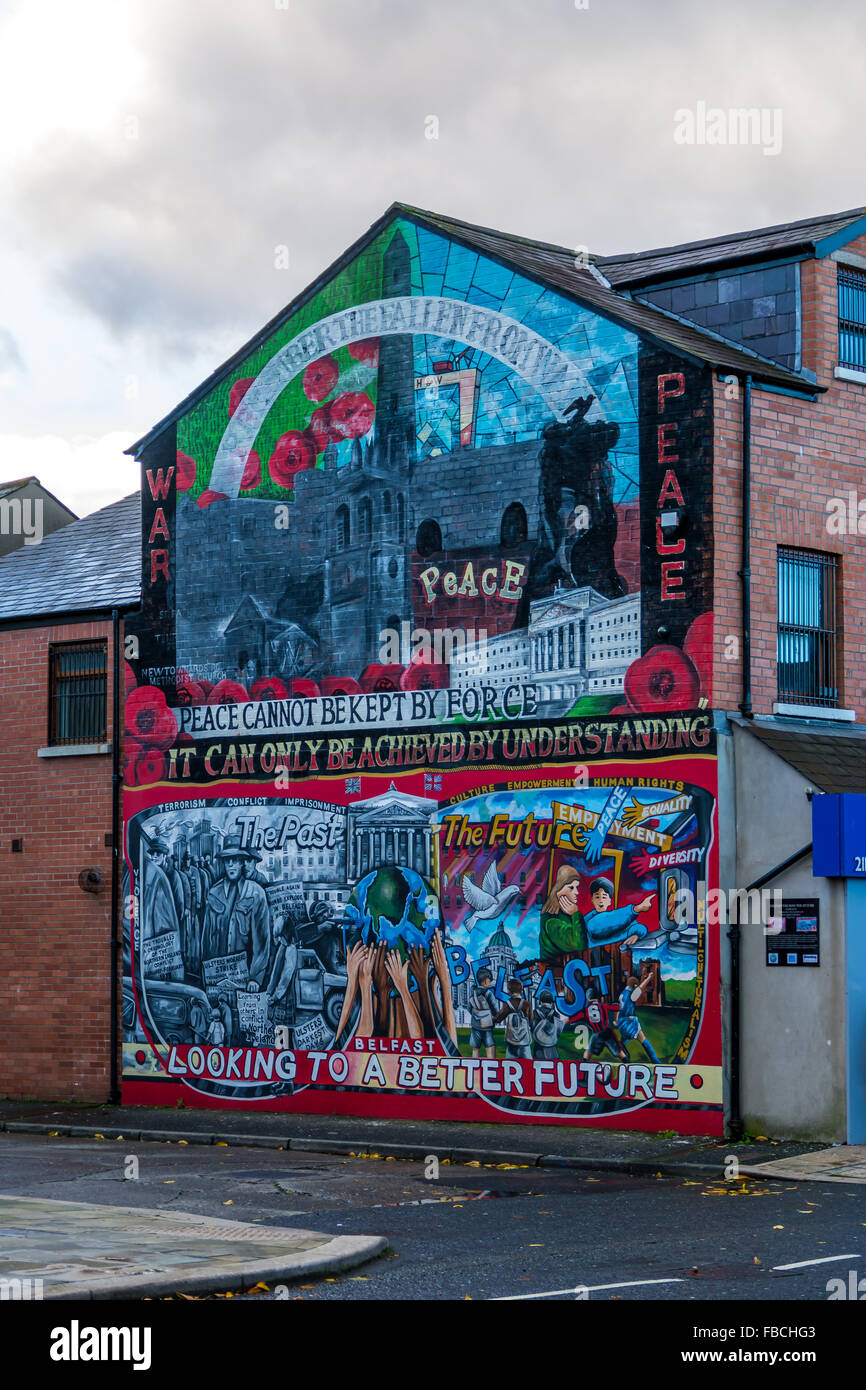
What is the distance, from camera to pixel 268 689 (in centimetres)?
2170

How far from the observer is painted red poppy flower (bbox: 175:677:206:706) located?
22.3 metres

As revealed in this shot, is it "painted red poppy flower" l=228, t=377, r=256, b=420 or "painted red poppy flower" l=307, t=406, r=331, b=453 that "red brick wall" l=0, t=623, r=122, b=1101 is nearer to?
"painted red poppy flower" l=228, t=377, r=256, b=420

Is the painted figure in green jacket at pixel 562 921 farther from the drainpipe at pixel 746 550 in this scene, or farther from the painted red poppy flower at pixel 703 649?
the drainpipe at pixel 746 550

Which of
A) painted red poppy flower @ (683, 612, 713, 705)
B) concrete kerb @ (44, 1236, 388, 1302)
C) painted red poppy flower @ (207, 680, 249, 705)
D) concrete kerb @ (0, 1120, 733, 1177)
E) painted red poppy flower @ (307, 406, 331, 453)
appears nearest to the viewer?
concrete kerb @ (44, 1236, 388, 1302)

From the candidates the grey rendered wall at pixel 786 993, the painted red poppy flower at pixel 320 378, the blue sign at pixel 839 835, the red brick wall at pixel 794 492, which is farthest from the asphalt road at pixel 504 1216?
the painted red poppy flower at pixel 320 378

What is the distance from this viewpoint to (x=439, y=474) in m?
20.3

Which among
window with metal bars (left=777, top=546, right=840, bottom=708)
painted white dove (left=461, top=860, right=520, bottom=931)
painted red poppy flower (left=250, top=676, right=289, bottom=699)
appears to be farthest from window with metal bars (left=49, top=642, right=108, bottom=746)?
window with metal bars (left=777, top=546, right=840, bottom=708)

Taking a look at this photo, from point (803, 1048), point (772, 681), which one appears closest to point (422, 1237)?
point (803, 1048)

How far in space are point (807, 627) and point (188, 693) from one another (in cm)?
796

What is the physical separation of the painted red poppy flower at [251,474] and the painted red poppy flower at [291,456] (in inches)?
8.1

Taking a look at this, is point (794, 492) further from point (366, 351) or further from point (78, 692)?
point (78, 692)

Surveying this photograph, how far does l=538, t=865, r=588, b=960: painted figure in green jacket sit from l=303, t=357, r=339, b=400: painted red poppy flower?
6.73m
